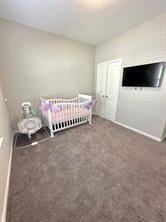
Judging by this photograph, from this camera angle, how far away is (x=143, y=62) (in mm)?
2453

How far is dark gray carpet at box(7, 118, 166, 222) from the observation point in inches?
43.3

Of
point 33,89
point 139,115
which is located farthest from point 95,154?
point 33,89

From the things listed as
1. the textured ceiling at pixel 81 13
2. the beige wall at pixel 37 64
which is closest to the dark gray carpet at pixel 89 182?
the beige wall at pixel 37 64

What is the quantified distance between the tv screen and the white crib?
1.25 metres

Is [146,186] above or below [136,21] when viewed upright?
below

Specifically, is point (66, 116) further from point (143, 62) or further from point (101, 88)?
point (143, 62)

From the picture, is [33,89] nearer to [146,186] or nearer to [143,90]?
[143,90]

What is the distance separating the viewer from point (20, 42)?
2.47m

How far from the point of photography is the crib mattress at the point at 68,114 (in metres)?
2.63

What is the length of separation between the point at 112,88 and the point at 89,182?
9.04 ft

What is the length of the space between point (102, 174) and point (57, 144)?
118 cm

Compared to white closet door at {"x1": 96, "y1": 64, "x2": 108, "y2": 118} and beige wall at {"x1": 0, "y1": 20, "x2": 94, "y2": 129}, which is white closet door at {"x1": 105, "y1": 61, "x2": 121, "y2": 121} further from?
beige wall at {"x1": 0, "y1": 20, "x2": 94, "y2": 129}

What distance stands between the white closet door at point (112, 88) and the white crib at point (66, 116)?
2.64 ft

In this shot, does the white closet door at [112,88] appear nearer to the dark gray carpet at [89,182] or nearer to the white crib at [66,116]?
the white crib at [66,116]
